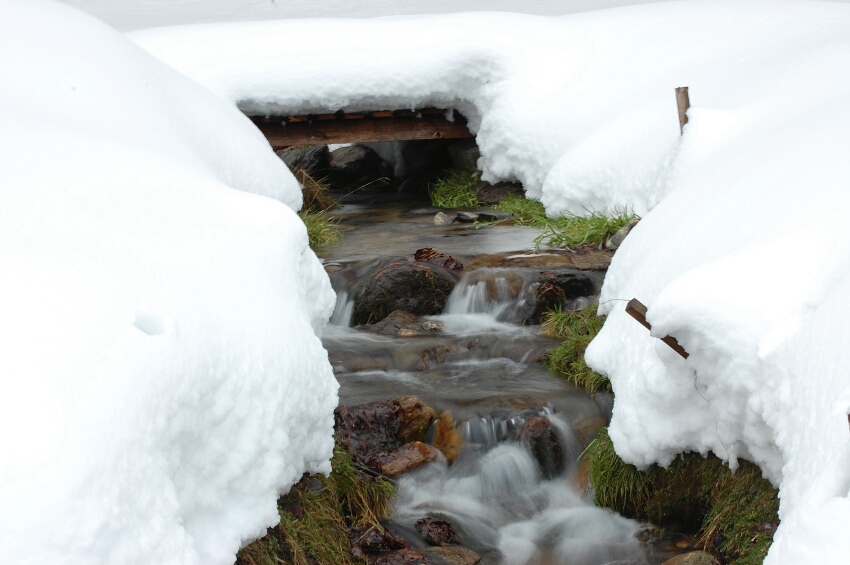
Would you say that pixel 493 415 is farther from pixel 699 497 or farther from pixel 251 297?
pixel 251 297

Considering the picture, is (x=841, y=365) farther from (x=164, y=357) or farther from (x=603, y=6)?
(x=603, y=6)

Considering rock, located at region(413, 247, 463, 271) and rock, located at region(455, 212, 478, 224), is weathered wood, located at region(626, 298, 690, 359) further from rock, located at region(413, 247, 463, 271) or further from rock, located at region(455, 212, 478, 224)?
rock, located at region(455, 212, 478, 224)

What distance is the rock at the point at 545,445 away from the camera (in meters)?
4.35

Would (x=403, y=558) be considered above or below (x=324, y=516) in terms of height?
below

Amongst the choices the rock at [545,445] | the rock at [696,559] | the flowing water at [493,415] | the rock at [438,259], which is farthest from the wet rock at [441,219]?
the rock at [696,559]

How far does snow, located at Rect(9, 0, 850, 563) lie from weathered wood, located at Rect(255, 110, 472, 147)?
2.43m

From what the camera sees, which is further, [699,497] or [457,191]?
[457,191]

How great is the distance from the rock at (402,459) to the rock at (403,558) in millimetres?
637

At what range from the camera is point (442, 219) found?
9016 mm

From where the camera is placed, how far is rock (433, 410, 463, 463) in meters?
4.44

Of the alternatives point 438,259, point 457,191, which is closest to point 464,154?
point 457,191

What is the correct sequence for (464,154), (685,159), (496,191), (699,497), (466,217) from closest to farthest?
(699,497)
(685,159)
(466,217)
(496,191)
(464,154)

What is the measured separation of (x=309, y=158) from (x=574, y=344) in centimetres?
702

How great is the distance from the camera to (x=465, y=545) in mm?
3914
